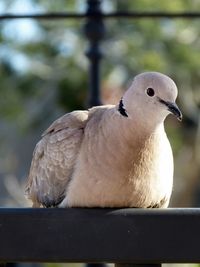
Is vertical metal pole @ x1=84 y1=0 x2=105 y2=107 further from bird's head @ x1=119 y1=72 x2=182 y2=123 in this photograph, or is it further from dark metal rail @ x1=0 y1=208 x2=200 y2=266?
dark metal rail @ x1=0 y1=208 x2=200 y2=266

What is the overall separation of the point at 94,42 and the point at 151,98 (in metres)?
1.15

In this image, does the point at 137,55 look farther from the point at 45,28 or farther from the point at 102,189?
the point at 102,189

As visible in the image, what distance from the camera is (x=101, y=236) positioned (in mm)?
2109

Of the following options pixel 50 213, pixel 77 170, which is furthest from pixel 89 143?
pixel 50 213

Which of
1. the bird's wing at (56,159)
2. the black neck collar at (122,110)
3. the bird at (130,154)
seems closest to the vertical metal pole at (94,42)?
the bird's wing at (56,159)

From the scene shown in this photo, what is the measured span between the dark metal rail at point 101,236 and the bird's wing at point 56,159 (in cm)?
98

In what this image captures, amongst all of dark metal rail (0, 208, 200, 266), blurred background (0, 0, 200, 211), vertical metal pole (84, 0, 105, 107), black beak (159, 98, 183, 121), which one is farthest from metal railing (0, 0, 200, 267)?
blurred background (0, 0, 200, 211)

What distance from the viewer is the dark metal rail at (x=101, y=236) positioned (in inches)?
81.4

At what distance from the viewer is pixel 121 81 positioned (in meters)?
9.66

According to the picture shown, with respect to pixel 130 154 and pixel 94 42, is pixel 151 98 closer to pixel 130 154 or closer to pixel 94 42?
pixel 130 154

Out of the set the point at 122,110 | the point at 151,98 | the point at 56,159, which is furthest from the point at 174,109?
the point at 56,159

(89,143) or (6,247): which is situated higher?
(89,143)

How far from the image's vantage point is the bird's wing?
312 cm

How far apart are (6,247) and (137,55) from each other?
7.39 metres
